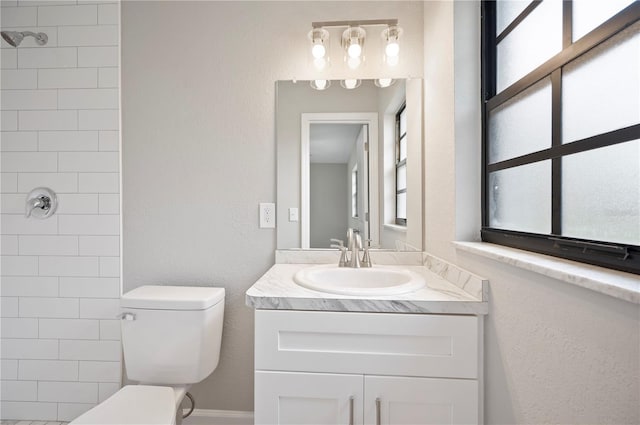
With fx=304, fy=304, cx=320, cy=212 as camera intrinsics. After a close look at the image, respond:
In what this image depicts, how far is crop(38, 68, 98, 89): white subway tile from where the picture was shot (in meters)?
1.58

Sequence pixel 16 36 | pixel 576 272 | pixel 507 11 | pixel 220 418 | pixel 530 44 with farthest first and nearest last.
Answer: pixel 220 418 → pixel 16 36 → pixel 507 11 → pixel 530 44 → pixel 576 272

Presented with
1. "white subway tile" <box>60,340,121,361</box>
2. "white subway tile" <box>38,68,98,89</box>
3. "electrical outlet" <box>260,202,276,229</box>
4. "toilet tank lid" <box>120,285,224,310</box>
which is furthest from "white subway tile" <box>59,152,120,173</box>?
"white subway tile" <box>60,340,121,361</box>

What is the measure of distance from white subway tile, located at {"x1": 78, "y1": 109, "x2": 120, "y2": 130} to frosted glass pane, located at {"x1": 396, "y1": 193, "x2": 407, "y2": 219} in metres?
1.51

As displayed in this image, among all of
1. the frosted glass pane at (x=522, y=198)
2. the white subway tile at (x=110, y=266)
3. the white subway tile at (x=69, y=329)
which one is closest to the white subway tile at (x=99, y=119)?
the white subway tile at (x=110, y=266)

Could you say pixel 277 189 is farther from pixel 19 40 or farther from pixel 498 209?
pixel 19 40

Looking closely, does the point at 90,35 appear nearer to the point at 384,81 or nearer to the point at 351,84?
the point at 351,84

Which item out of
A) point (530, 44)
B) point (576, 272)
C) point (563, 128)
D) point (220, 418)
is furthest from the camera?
point (220, 418)

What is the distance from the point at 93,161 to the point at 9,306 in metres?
0.90

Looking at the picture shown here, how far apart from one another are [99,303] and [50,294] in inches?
10.6

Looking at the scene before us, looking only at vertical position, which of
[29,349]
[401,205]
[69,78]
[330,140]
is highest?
[69,78]

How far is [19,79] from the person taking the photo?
1598 millimetres

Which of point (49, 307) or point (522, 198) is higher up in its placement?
point (522, 198)

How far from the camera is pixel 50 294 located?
1604 millimetres

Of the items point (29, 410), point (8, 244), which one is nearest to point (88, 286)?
point (8, 244)
